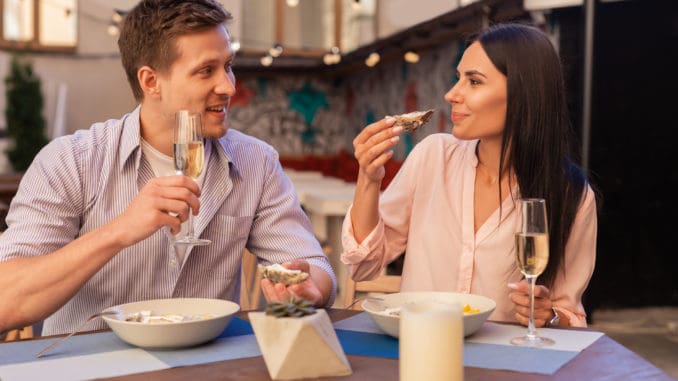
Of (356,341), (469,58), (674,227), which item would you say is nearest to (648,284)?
(674,227)

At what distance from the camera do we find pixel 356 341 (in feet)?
5.27

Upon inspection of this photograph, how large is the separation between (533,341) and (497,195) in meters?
0.78

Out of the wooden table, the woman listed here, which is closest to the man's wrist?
the woman

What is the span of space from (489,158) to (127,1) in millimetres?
9592

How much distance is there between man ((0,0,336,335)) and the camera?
6.75 feet

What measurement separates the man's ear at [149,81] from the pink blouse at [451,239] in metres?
0.63

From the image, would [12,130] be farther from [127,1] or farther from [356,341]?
[356,341]

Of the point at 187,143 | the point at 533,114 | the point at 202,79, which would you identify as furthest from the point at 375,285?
the point at 187,143

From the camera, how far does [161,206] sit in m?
1.68

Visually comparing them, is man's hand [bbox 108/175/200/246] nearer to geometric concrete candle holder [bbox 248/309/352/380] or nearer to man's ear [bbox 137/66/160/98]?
geometric concrete candle holder [bbox 248/309/352/380]

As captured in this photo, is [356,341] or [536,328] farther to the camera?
[536,328]

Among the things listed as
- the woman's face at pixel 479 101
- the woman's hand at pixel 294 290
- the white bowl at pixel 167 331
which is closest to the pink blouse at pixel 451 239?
the woman's face at pixel 479 101

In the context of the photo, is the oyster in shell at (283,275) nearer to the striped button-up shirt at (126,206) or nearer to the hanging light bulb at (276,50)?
the striped button-up shirt at (126,206)

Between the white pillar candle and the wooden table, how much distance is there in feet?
0.61
